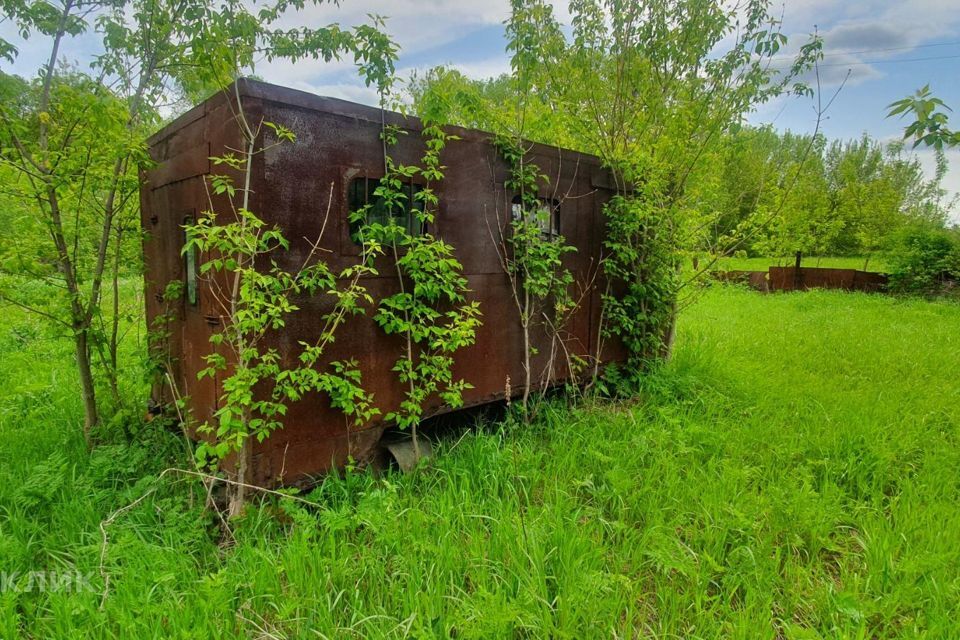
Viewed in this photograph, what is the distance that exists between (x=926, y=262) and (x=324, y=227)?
729 inches

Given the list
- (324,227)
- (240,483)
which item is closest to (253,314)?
(324,227)

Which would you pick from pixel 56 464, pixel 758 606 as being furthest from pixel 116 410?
pixel 758 606

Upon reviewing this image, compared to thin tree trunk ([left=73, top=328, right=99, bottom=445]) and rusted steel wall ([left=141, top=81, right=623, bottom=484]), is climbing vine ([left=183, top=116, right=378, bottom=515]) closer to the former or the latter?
rusted steel wall ([left=141, top=81, right=623, bottom=484])

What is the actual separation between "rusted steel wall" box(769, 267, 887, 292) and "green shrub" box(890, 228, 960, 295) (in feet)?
1.88

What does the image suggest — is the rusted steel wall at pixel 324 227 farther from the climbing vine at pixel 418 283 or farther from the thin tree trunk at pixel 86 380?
the thin tree trunk at pixel 86 380

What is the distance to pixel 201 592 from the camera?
222 cm

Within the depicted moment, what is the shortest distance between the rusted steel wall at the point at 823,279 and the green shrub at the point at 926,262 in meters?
0.57

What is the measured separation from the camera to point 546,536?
102 inches

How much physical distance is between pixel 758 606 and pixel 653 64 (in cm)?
534

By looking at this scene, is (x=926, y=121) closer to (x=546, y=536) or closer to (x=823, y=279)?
(x=546, y=536)

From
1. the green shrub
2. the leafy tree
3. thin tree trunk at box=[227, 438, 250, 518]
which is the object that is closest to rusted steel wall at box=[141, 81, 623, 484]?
thin tree trunk at box=[227, 438, 250, 518]

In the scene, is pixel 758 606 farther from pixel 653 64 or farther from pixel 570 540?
pixel 653 64

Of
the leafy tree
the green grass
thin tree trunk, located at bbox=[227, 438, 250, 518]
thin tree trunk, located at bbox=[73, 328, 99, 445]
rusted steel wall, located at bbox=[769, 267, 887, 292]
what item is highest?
the leafy tree

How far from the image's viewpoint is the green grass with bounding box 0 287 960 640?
213cm
